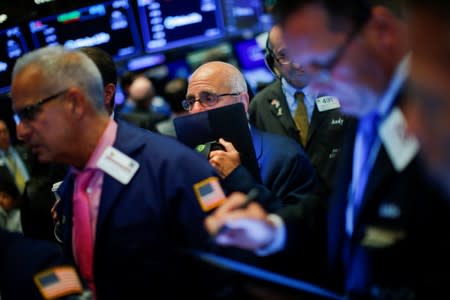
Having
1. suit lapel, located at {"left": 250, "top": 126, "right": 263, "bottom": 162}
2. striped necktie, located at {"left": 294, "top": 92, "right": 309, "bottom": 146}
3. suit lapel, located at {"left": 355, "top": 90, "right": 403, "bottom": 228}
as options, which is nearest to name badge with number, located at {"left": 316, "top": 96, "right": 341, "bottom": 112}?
striped necktie, located at {"left": 294, "top": 92, "right": 309, "bottom": 146}

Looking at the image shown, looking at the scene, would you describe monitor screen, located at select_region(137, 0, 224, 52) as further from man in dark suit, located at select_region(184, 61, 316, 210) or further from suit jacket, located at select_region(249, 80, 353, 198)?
man in dark suit, located at select_region(184, 61, 316, 210)

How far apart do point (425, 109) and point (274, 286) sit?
62cm

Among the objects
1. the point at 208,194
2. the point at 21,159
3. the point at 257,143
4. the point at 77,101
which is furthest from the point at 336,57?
the point at 21,159

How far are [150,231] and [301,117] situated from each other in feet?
6.91

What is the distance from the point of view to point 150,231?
1.98 meters

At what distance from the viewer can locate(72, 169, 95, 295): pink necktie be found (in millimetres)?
2057

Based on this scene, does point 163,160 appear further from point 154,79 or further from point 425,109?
point 154,79

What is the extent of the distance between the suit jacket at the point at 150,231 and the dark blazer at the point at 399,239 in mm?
580

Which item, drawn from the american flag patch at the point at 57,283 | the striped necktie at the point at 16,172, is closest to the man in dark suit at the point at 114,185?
the american flag patch at the point at 57,283

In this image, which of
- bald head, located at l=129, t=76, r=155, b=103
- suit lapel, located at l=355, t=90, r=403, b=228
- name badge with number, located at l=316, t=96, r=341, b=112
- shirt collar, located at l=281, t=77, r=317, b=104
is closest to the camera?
suit lapel, located at l=355, t=90, r=403, b=228

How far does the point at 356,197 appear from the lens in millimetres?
1715

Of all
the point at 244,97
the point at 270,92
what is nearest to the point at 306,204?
the point at 244,97

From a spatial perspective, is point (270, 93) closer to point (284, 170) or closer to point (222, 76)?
point (222, 76)

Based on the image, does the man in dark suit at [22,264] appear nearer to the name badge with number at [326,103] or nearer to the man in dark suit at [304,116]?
the man in dark suit at [304,116]
